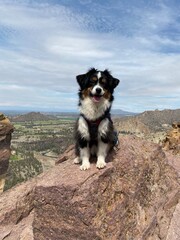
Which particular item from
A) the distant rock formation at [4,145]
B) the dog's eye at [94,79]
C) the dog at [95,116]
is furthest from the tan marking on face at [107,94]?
the distant rock formation at [4,145]

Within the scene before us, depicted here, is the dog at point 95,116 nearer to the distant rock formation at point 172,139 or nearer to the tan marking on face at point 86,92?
the tan marking on face at point 86,92

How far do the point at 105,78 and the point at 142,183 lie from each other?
4.46 m

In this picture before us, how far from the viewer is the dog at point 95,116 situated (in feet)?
34.1

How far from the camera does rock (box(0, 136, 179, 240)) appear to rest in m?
10.9

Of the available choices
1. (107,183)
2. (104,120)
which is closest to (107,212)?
(107,183)

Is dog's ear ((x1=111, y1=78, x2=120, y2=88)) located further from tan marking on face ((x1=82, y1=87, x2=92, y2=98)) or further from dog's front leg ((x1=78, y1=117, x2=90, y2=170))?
dog's front leg ((x1=78, y1=117, x2=90, y2=170))

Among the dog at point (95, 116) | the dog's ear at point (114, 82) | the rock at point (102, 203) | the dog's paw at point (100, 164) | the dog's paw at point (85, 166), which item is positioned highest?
the dog's ear at point (114, 82)

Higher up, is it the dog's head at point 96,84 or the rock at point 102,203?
the dog's head at point 96,84

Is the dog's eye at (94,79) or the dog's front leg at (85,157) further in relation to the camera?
the dog's front leg at (85,157)

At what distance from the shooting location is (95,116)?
1077 centimetres

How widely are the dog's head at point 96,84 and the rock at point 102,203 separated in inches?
105

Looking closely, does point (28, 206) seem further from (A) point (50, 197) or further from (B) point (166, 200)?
(B) point (166, 200)

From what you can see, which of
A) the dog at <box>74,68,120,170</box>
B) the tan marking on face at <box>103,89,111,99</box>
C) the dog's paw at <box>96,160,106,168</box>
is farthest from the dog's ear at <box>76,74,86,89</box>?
the dog's paw at <box>96,160,106,168</box>

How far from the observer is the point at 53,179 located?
11.7 m
